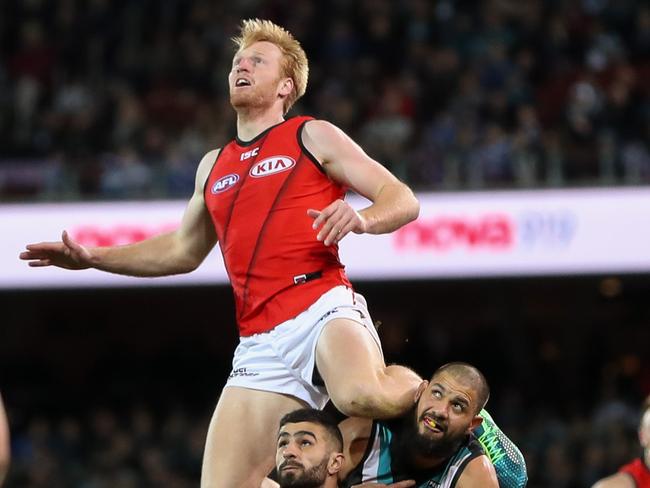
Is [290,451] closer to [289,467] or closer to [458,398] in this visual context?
[289,467]

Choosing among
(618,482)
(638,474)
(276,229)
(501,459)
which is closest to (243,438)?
(276,229)

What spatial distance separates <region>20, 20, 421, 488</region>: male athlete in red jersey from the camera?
514 cm

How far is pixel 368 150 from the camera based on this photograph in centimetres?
1367

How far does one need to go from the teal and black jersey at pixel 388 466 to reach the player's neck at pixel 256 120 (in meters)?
1.36

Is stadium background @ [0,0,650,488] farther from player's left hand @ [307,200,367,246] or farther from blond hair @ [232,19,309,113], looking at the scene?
player's left hand @ [307,200,367,246]

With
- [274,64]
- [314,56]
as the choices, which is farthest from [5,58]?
[274,64]

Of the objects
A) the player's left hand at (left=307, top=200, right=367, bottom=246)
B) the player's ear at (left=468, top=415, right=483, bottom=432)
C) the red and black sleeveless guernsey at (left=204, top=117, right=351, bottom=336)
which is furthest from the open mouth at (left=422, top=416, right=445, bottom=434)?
the player's left hand at (left=307, top=200, right=367, bottom=246)

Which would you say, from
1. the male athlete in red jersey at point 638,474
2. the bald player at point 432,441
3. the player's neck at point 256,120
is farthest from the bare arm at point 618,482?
the player's neck at point 256,120

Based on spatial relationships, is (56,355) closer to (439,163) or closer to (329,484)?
(439,163)

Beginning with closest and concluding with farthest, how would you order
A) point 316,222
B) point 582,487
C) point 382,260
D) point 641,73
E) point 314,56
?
point 316,222 → point 582,487 → point 382,260 → point 641,73 → point 314,56

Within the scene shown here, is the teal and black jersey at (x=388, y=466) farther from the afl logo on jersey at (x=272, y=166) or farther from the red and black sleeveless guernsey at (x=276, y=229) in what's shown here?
the afl logo on jersey at (x=272, y=166)

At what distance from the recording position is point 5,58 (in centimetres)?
1617

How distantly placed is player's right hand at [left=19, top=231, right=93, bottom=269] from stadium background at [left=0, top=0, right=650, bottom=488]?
6.76m

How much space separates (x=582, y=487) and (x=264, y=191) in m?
7.71
